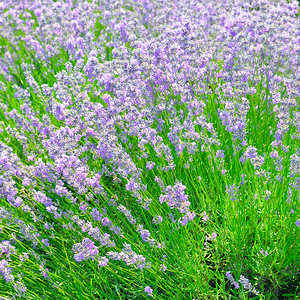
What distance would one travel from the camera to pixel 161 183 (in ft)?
6.57

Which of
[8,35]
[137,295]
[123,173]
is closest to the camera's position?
[123,173]

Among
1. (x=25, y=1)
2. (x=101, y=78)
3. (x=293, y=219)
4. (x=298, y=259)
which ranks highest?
(x=25, y=1)

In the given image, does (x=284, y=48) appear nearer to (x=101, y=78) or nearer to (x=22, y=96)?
(x=101, y=78)

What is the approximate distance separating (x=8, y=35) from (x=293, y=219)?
4911 mm

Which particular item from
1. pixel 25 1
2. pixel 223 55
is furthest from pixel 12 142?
pixel 25 1

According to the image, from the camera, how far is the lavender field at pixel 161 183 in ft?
6.76

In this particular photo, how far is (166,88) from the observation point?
285 centimetres

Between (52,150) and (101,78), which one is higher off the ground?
(101,78)

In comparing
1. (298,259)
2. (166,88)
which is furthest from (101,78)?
(298,259)

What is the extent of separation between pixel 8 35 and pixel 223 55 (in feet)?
11.7

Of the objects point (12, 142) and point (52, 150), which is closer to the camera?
point (52, 150)

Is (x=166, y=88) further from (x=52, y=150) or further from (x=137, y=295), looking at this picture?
(x=137, y=295)

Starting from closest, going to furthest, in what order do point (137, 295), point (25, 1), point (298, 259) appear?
point (298, 259), point (137, 295), point (25, 1)

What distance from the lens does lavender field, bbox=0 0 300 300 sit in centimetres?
206
